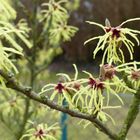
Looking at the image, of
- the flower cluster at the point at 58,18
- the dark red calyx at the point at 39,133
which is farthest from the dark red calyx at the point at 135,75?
the flower cluster at the point at 58,18

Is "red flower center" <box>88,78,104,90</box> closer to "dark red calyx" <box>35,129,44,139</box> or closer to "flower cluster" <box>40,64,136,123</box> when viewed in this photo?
"flower cluster" <box>40,64,136,123</box>

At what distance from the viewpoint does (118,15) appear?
8.51 meters

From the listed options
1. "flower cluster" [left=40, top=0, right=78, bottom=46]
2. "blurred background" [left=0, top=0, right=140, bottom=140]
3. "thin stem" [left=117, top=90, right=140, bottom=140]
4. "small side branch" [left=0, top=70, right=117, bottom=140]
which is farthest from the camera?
"blurred background" [left=0, top=0, right=140, bottom=140]

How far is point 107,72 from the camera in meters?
1.10

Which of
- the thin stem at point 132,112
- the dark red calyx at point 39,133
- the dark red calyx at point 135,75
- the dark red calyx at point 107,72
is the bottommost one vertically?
the dark red calyx at point 39,133

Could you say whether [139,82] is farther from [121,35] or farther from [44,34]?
[44,34]

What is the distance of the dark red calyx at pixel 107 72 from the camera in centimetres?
110

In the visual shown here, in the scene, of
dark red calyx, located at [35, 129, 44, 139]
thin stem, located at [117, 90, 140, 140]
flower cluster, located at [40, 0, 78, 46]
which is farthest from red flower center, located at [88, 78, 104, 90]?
flower cluster, located at [40, 0, 78, 46]

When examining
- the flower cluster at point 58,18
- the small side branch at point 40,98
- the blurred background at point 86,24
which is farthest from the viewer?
the blurred background at point 86,24

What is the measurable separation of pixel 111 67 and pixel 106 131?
0.17 metres

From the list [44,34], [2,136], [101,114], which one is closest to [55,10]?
[44,34]

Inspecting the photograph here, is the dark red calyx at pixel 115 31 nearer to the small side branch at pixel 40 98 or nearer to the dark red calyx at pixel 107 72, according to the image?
the dark red calyx at pixel 107 72

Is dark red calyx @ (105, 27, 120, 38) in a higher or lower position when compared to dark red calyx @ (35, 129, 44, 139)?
higher

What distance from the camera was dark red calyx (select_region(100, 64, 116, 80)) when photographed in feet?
3.62
